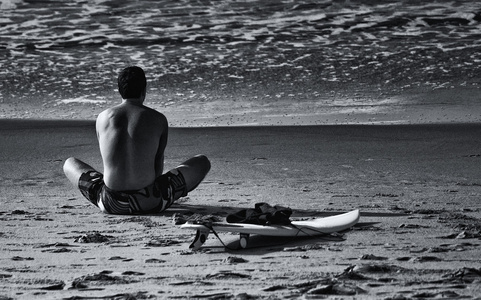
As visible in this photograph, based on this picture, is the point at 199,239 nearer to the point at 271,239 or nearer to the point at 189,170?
the point at 271,239

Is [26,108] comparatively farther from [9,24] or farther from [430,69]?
[430,69]

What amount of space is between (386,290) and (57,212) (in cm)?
292

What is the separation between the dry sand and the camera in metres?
3.03

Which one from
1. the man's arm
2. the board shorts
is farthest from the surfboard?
the man's arm

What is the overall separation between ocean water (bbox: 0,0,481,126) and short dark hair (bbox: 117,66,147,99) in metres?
5.72

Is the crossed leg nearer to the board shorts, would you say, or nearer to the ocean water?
the board shorts

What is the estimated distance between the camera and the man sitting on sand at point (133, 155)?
5.00m

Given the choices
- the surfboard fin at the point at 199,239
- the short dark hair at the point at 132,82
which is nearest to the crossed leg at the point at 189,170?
the short dark hair at the point at 132,82

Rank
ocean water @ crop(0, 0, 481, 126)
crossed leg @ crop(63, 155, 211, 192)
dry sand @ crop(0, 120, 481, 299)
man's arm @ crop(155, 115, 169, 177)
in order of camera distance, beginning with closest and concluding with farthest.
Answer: dry sand @ crop(0, 120, 481, 299) → man's arm @ crop(155, 115, 169, 177) → crossed leg @ crop(63, 155, 211, 192) → ocean water @ crop(0, 0, 481, 126)

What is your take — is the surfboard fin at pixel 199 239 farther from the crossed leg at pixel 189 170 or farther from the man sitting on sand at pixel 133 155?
the crossed leg at pixel 189 170

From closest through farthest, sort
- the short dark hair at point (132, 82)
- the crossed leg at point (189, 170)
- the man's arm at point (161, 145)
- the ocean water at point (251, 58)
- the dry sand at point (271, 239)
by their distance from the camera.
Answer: the dry sand at point (271, 239) → the short dark hair at point (132, 82) → the man's arm at point (161, 145) → the crossed leg at point (189, 170) → the ocean water at point (251, 58)

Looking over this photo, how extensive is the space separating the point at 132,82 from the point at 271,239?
1.51m

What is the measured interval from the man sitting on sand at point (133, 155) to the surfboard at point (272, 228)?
111 centimetres

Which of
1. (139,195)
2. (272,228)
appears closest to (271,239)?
(272,228)
